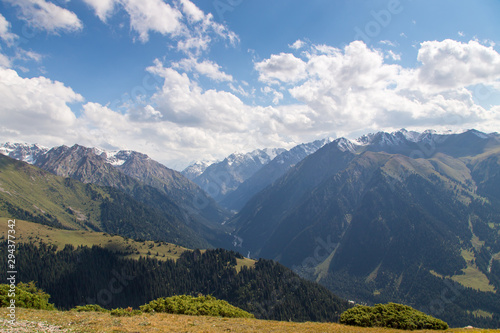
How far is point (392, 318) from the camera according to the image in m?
42.1

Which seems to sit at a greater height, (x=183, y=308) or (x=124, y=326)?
(x=124, y=326)

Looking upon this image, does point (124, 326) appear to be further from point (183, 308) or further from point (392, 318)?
point (392, 318)

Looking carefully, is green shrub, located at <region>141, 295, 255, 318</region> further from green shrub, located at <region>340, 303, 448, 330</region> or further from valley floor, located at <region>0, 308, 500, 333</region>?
green shrub, located at <region>340, 303, 448, 330</region>

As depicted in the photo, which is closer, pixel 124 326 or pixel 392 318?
pixel 124 326

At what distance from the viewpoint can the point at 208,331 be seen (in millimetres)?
34156

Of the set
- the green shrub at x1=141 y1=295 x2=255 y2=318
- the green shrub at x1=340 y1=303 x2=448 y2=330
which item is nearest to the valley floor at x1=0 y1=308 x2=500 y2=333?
the green shrub at x1=340 y1=303 x2=448 y2=330

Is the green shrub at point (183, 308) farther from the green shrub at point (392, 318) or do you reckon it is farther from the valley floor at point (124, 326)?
the green shrub at point (392, 318)

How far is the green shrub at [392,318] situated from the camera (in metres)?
39.6

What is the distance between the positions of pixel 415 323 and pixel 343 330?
470 inches

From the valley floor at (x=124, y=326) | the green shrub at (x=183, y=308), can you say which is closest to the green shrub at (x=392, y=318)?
the valley floor at (x=124, y=326)

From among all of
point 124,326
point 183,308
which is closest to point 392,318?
point 183,308

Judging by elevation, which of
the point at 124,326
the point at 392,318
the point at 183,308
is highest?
the point at 392,318

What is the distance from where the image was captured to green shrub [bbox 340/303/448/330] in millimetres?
39562

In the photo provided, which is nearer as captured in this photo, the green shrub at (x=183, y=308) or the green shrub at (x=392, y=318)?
the green shrub at (x=392, y=318)
